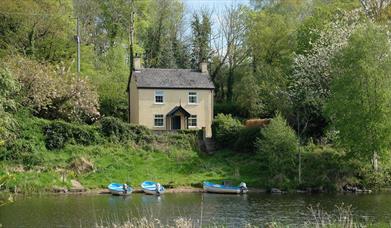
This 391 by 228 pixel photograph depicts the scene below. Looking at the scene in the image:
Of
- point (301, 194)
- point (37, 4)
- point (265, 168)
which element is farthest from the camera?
point (37, 4)

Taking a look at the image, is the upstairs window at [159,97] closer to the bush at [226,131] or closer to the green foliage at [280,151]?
the bush at [226,131]

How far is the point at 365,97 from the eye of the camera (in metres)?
42.7

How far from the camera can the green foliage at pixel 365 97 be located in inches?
1661

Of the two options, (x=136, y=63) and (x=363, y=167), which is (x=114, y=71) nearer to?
(x=136, y=63)

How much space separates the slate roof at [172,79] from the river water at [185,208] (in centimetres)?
1866

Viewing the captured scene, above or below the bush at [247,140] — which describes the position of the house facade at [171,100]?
above

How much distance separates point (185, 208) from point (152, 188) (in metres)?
8.75

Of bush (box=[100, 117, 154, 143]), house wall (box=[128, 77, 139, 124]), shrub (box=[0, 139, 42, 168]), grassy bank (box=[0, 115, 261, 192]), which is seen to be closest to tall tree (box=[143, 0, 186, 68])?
house wall (box=[128, 77, 139, 124])

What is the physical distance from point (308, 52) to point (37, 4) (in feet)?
89.6

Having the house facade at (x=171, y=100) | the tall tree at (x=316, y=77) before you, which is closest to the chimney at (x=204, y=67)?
the house facade at (x=171, y=100)

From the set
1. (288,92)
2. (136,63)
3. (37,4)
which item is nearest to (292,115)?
(288,92)

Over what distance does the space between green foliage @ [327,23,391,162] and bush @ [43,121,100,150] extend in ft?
63.2

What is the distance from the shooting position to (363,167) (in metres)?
43.7

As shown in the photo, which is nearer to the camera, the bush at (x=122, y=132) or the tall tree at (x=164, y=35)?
the bush at (x=122, y=132)
